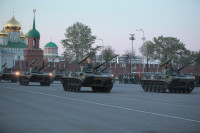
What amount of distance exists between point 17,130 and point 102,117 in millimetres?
3415

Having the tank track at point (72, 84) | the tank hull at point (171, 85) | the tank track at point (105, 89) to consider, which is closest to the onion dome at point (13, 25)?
the tank track at point (72, 84)

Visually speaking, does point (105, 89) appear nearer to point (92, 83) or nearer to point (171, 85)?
point (92, 83)

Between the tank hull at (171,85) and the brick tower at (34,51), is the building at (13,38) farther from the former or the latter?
the tank hull at (171,85)

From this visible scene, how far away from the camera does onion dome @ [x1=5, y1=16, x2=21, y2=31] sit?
149000mm

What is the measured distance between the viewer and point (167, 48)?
353 feet

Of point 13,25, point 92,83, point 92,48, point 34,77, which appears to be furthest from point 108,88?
point 13,25

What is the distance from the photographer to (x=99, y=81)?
29203 mm

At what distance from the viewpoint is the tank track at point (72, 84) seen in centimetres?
2941

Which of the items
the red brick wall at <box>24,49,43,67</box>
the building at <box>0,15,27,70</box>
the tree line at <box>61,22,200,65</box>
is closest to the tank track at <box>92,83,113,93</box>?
the tree line at <box>61,22,200,65</box>

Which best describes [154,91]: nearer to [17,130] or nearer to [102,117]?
[102,117]

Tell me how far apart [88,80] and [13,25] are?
124m

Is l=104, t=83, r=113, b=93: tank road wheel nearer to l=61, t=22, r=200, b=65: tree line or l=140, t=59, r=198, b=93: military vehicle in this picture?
l=140, t=59, r=198, b=93: military vehicle

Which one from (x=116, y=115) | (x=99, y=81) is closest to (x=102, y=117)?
(x=116, y=115)

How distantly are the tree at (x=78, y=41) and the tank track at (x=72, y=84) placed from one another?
7066 centimetres
